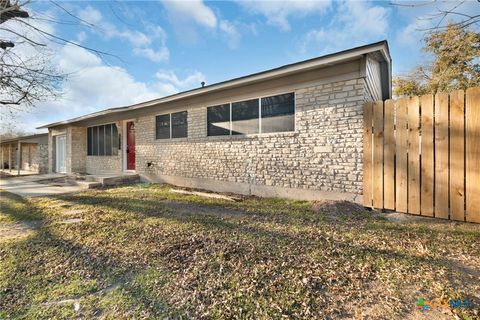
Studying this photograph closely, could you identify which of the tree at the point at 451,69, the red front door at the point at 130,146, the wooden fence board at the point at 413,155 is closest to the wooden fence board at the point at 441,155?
the wooden fence board at the point at 413,155

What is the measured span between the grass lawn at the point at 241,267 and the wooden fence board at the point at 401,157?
1.46 ft

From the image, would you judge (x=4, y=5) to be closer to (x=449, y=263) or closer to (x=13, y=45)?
(x=13, y=45)

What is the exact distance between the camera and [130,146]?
457 inches

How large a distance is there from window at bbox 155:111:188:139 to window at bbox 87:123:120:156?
10.4 feet

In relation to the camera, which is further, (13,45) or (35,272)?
(13,45)

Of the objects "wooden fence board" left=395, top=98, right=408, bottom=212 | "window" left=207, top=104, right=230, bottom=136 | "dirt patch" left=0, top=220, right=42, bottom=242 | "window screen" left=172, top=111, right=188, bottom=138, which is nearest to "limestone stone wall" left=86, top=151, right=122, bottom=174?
"window screen" left=172, top=111, right=188, bottom=138

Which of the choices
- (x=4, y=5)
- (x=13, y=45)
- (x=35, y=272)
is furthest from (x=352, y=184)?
(x=13, y=45)

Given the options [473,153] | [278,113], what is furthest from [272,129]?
[473,153]

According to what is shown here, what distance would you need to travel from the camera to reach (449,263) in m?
2.65

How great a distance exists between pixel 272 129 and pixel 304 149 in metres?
1.09

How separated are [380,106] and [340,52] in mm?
1425

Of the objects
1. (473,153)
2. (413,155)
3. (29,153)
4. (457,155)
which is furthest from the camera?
(29,153)

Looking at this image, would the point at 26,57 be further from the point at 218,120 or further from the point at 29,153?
the point at 29,153

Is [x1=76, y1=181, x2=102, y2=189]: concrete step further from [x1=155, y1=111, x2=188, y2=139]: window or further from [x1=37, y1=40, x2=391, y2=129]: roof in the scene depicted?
[x1=37, y1=40, x2=391, y2=129]: roof
